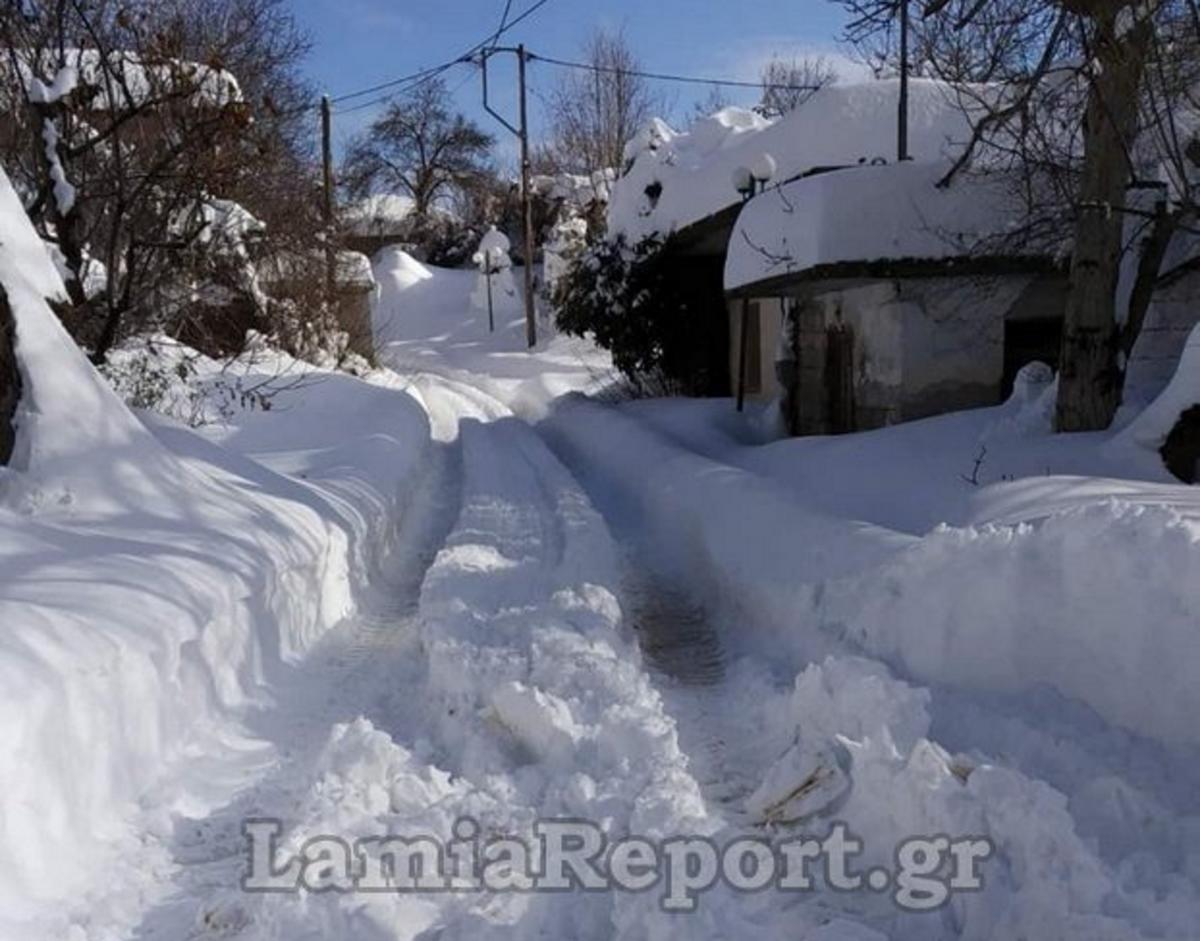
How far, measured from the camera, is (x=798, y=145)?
48.0 ft

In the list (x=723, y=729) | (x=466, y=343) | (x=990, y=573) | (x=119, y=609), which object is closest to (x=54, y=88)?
(x=119, y=609)

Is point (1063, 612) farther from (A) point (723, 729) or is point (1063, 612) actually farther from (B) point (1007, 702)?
(A) point (723, 729)

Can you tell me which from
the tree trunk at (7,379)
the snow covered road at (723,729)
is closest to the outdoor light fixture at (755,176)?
the snow covered road at (723,729)

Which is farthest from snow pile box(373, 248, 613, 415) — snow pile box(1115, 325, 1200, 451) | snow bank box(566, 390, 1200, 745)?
snow pile box(1115, 325, 1200, 451)

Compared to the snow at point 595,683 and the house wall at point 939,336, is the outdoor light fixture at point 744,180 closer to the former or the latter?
the house wall at point 939,336

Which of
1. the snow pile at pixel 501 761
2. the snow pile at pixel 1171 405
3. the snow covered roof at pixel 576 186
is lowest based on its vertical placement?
the snow pile at pixel 501 761

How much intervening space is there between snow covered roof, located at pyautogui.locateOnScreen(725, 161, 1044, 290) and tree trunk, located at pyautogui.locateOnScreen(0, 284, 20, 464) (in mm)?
6860

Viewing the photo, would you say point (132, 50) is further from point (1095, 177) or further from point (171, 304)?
point (1095, 177)

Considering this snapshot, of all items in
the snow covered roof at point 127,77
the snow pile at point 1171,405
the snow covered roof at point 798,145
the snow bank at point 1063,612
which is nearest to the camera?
the snow bank at point 1063,612

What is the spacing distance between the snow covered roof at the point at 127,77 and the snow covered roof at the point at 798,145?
696 centimetres

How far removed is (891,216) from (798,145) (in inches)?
191

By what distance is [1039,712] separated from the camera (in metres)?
4.01

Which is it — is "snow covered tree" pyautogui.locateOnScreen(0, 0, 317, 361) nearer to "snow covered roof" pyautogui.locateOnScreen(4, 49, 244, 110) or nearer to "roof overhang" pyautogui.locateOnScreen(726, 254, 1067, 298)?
"snow covered roof" pyautogui.locateOnScreen(4, 49, 244, 110)

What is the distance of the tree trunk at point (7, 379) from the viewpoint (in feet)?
20.4
